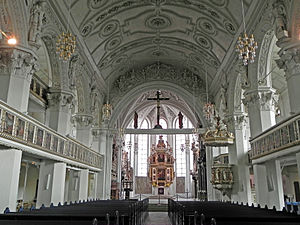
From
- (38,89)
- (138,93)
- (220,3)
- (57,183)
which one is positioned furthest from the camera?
(138,93)

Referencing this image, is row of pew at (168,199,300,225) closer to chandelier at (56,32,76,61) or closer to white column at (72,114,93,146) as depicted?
chandelier at (56,32,76,61)

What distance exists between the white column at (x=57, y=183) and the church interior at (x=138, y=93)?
1.8 inches

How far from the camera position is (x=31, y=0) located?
8.43 m

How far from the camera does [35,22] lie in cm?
828

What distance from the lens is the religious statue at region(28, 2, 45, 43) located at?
26.6ft

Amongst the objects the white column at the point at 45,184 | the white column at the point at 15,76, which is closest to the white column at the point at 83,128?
the white column at the point at 45,184

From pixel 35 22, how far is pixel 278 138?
315 inches

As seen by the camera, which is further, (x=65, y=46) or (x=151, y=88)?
(x=151, y=88)

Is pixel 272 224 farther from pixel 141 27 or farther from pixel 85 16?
pixel 141 27

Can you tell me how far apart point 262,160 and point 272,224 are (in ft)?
18.8

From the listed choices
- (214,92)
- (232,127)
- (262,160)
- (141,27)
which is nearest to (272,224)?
(262,160)

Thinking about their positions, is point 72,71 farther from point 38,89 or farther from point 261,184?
point 261,184

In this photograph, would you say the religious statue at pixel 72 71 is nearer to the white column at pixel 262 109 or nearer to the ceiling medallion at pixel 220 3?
the ceiling medallion at pixel 220 3

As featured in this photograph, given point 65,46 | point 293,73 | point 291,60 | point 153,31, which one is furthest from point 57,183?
point 153,31
